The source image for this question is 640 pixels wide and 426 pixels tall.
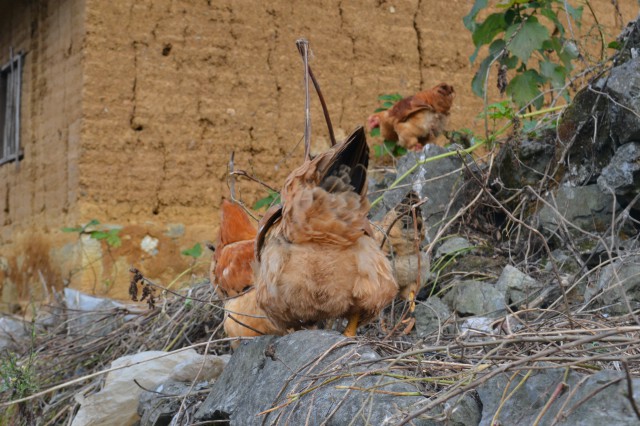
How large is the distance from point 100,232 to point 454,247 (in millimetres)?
3151

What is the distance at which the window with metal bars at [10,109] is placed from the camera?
8.40 m

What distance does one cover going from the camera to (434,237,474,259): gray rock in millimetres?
4996

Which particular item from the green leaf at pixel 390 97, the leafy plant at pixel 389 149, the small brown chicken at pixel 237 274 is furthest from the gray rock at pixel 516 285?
the green leaf at pixel 390 97

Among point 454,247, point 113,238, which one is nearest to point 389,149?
point 454,247

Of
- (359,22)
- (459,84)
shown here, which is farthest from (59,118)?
(459,84)

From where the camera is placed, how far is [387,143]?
739cm

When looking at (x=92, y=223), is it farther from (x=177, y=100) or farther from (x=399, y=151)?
(x=399, y=151)

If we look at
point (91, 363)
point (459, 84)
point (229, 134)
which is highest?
point (459, 84)

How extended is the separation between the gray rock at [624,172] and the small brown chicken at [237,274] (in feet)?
6.49

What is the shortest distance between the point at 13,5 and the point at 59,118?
211 cm

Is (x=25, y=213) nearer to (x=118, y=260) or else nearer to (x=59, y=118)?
(x=59, y=118)

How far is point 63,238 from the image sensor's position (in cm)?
712

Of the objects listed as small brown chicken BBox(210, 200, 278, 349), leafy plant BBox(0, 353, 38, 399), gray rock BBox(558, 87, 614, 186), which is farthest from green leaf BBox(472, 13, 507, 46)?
leafy plant BBox(0, 353, 38, 399)

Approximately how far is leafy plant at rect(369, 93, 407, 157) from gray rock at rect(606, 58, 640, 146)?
2.86m
